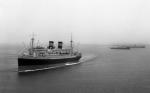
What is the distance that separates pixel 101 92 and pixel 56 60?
23299mm

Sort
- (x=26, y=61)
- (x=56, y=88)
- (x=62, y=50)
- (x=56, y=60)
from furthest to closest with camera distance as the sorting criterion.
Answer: (x=62, y=50), (x=56, y=60), (x=26, y=61), (x=56, y=88)

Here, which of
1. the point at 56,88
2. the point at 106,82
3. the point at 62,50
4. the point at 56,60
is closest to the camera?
the point at 56,88

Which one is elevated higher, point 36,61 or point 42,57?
point 42,57

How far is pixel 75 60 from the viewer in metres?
53.1

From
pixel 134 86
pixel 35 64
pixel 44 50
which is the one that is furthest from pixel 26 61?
pixel 134 86

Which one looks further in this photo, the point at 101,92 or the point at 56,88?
the point at 56,88

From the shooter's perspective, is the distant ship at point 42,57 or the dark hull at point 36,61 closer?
the dark hull at point 36,61

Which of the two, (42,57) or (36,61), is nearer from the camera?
(36,61)

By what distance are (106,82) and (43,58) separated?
19.9 m

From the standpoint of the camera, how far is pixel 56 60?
148 feet

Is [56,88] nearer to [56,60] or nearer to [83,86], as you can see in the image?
[83,86]

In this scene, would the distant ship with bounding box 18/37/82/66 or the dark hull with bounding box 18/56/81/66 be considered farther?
the distant ship with bounding box 18/37/82/66

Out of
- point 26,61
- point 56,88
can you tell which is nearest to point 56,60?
point 26,61

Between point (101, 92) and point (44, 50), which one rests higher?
point (44, 50)
